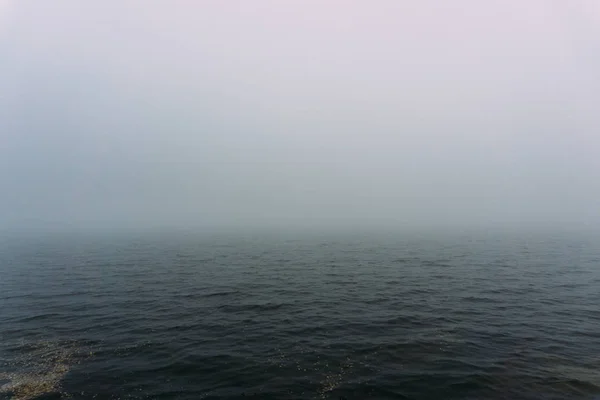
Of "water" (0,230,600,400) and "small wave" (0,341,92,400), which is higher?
"small wave" (0,341,92,400)

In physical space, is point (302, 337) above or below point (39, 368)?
below

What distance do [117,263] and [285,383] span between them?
61226 mm

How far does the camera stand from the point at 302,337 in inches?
963

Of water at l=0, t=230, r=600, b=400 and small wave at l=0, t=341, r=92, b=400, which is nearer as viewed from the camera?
small wave at l=0, t=341, r=92, b=400

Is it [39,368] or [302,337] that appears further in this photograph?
[302,337]

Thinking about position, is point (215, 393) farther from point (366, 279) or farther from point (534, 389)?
point (366, 279)

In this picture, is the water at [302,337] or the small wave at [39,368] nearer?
the small wave at [39,368]

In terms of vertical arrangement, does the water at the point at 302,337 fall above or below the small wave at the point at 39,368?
below

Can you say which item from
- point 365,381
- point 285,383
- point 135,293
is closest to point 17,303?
point 135,293

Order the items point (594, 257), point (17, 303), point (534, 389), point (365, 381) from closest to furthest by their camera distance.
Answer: point (534, 389) → point (365, 381) → point (17, 303) → point (594, 257)

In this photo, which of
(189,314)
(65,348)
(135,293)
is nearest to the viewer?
(65,348)

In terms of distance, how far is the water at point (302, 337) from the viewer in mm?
17281

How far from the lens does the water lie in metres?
17.3

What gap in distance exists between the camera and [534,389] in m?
16.6
